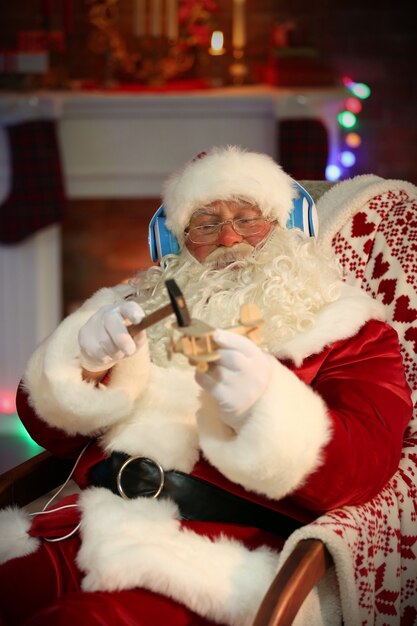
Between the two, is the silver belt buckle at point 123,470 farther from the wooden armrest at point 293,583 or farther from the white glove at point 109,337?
the wooden armrest at point 293,583

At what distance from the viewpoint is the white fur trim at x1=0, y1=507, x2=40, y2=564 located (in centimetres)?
172

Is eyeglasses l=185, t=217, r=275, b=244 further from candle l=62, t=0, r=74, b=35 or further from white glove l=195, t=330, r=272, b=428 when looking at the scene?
candle l=62, t=0, r=74, b=35

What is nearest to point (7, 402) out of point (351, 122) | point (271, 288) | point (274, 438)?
point (351, 122)

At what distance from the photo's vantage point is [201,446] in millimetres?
1524

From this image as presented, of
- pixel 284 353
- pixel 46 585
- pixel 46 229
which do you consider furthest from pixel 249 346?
pixel 46 229

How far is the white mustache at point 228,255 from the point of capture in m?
1.89

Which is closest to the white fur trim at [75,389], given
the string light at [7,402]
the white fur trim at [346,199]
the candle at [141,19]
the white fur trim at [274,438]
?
the white fur trim at [274,438]

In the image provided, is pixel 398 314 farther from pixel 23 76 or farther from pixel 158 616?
pixel 23 76

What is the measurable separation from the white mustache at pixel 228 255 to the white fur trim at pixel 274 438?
1.44ft

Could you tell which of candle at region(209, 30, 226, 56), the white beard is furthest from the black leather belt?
candle at region(209, 30, 226, 56)

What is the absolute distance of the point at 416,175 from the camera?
16.6 ft

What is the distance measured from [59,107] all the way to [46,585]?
2995mm

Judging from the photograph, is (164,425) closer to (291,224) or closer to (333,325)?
(333,325)

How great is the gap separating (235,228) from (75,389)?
46cm
